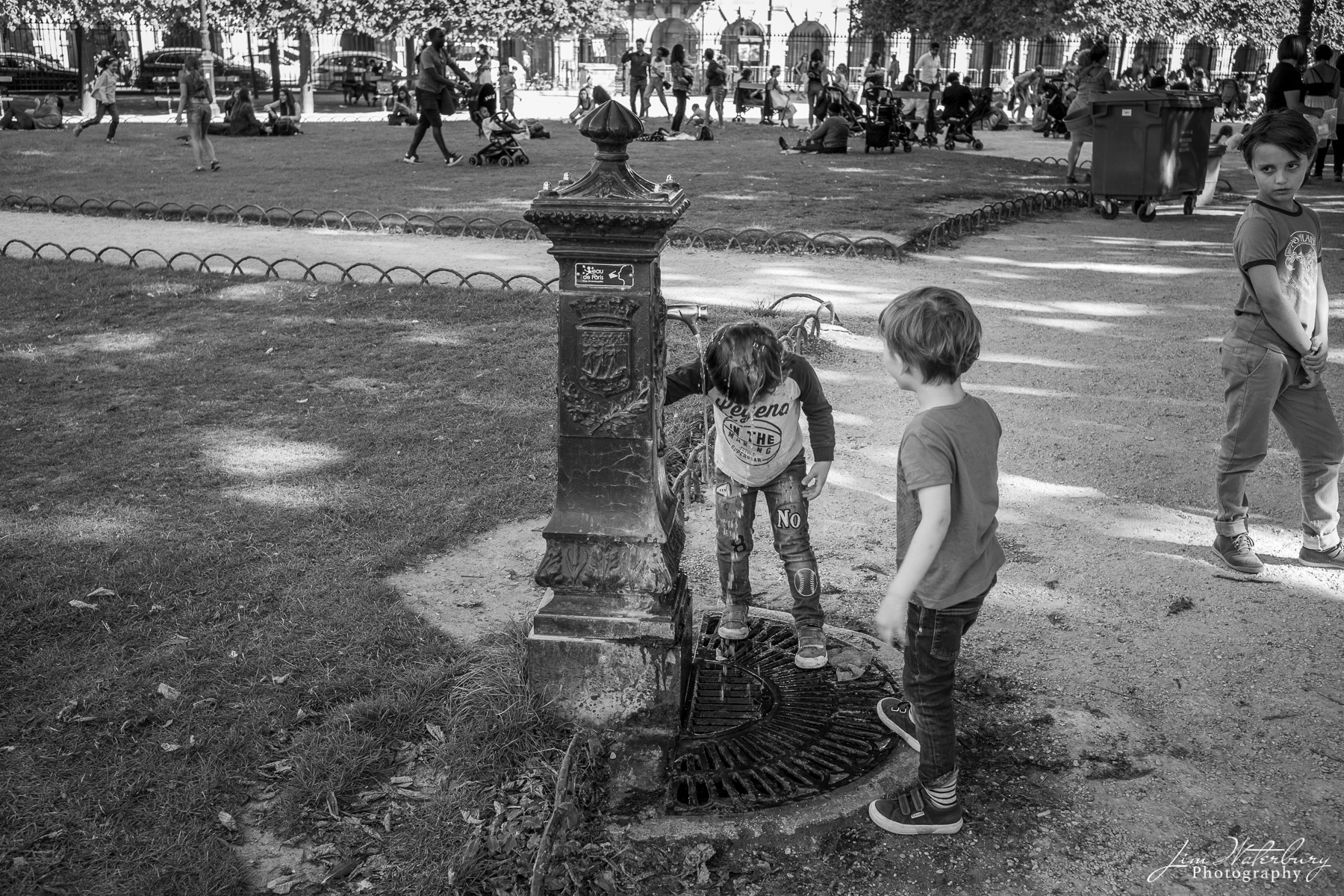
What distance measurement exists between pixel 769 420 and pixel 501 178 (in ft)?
45.1

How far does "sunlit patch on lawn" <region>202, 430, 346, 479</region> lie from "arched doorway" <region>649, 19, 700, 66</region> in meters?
47.1

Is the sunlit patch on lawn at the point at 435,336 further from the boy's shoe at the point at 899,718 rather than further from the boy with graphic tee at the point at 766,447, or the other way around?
the boy's shoe at the point at 899,718

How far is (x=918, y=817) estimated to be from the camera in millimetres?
3102

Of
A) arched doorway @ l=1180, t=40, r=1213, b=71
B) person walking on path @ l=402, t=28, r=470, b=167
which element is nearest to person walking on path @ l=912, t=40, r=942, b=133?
person walking on path @ l=402, t=28, r=470, b=167


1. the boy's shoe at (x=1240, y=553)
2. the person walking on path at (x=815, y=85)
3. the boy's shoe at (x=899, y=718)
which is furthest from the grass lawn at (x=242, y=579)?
the person walking on path at (x=815, y=85)

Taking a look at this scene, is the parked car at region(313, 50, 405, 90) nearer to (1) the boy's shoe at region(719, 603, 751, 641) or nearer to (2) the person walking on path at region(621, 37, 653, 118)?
(2) the person walking on path at region(621, 37, 653, 118)

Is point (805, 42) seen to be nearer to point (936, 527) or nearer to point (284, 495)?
point (284, 495)

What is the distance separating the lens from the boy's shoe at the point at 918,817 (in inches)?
122

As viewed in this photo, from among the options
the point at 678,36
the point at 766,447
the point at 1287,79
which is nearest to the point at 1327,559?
the point at 766,447

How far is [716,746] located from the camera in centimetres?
352

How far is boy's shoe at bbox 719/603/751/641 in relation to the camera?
4047mm

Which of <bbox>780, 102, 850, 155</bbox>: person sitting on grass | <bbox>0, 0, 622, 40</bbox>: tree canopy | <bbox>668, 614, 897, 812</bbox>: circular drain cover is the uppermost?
<bbox>0, 0, 622, 40</bbox>: tree canopy

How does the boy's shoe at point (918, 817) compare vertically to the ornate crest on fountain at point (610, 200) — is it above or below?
below

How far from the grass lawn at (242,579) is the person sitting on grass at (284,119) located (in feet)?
60.1
